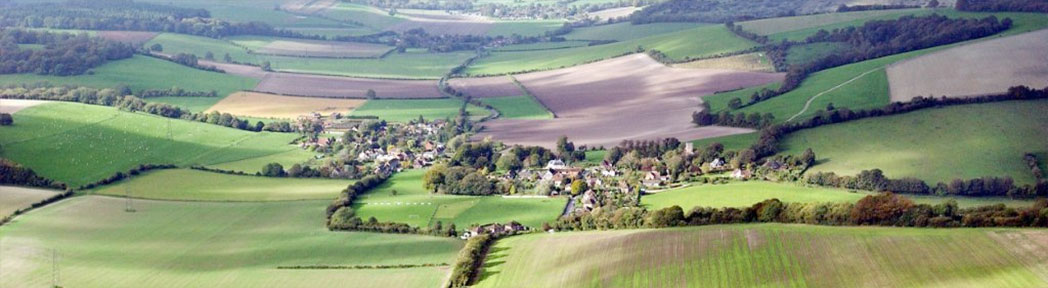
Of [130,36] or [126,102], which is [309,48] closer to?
[130,36]

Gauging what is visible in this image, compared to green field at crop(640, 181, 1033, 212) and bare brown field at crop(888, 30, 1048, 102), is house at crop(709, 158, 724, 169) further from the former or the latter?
bare brown field at crop(888, 30, 1048, 102)

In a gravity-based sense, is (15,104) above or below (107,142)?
below

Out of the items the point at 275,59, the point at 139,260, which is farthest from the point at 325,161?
the point at 275,59

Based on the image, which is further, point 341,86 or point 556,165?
point 341,86

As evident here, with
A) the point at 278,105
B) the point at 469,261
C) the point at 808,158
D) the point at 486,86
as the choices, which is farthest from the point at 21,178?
the point at 486,86

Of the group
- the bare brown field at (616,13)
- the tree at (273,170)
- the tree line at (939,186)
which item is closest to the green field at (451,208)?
the tree at (273,170)

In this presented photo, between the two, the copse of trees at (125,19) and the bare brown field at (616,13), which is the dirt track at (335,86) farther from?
the bare brown field at (616,13)
